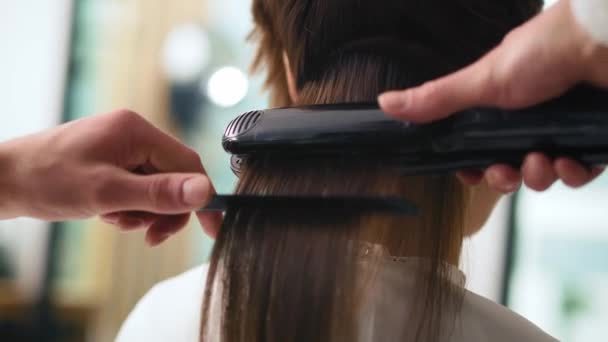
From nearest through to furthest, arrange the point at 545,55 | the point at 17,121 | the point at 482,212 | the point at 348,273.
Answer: the point at 545,55
the point at 348,273
the point at 482,212
the point at 17,121

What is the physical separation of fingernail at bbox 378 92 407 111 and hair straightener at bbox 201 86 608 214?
0.04ft

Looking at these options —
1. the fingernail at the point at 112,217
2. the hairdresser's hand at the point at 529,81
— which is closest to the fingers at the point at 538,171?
the hairdresser's hand at the point at 529,81

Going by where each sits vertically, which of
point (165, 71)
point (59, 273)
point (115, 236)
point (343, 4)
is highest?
point (165, 71)

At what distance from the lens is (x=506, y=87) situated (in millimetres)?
427

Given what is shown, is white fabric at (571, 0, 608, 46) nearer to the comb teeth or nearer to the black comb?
the black comb

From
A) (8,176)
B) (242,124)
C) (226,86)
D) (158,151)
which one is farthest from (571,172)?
(226,86)

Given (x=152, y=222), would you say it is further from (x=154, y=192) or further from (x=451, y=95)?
(x=451, y=95)

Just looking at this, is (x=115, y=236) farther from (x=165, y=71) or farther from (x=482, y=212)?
(x=482, y=212)

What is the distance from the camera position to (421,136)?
18.3 inches

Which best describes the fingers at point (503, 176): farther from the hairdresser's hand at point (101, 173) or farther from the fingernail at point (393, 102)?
the hairdresser's hand at point (101, 173)

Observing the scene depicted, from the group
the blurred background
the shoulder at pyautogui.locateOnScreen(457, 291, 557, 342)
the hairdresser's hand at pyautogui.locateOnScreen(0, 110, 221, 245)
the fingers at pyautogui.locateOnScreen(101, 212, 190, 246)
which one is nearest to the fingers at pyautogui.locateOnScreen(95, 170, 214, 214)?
the hairdresser's hand at pyautogui.locateOnScreen(0, 110, 221, 245)

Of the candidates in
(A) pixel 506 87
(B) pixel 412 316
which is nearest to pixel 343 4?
(A) pixel 506 87

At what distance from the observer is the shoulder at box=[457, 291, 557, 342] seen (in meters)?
0.61

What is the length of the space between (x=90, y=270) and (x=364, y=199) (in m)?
1.69
